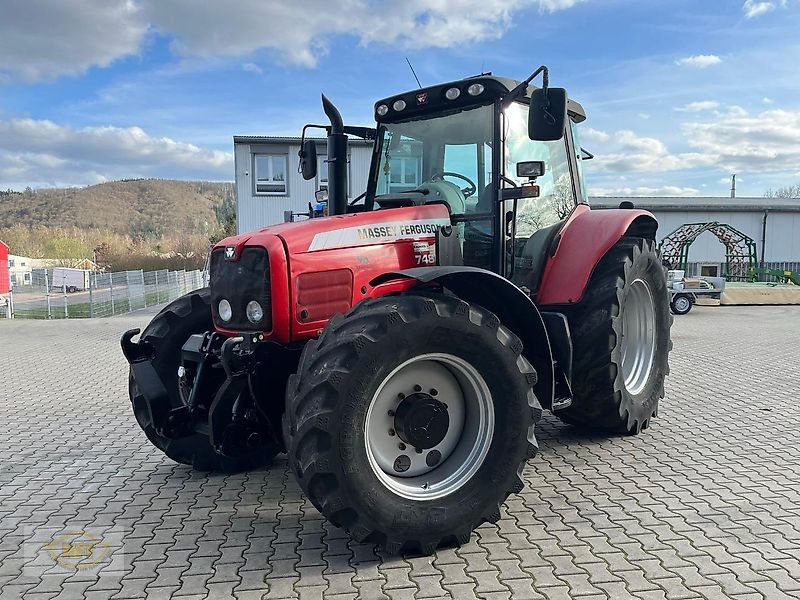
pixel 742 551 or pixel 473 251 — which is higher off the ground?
pixel 473 251

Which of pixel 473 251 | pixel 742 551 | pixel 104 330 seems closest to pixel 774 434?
pixel 742 551

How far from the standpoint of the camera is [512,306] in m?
3.92

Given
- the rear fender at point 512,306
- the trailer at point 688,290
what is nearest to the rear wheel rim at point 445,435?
the rear fender at point 512,306

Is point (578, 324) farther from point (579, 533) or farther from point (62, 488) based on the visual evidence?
point (62, 488)

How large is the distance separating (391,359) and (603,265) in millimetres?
2516

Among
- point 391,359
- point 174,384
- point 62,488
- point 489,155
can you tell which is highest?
point 489,155

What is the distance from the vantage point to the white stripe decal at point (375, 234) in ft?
12.3

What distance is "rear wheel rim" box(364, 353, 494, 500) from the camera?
343cm

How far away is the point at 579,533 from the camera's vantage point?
3564mm

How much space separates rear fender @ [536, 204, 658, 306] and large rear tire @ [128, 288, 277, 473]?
2419mm

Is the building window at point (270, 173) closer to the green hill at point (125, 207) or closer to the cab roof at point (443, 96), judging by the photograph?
the cab roof at point (443, 96)

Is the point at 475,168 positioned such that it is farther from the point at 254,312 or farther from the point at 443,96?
the point at 254,312

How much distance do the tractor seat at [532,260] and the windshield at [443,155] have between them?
489 mm

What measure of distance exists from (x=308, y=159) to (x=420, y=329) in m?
2.64
